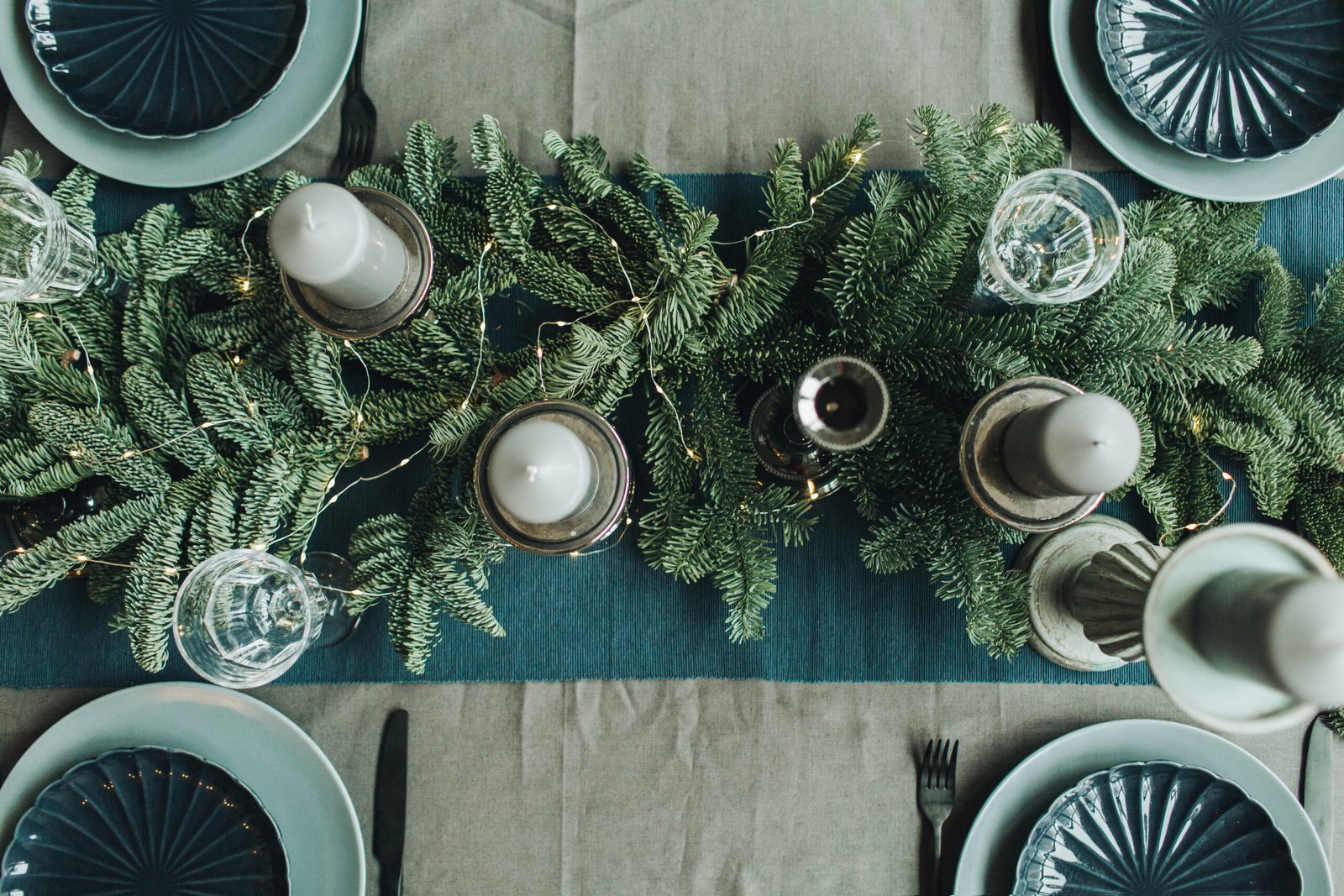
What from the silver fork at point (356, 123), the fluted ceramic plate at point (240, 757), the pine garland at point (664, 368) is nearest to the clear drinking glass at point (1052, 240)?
the pine garland at point (664, 368)

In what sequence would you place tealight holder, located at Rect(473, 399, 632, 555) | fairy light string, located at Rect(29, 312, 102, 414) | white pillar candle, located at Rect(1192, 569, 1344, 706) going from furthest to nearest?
fairy light string, located at Rect(29, 312, 102, 414) → tealight holder, located at Rect(473, 399, 632, 555) → white pillar candle, located at Rect(1192, 569, 1344, 706)

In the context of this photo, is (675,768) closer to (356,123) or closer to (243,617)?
(243,617)

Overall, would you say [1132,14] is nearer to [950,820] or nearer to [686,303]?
[686,303]

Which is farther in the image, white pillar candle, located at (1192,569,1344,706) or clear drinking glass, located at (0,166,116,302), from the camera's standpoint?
clear drinking glass, located at (0,166,116,302)

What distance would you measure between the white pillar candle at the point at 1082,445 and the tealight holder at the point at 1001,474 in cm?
3

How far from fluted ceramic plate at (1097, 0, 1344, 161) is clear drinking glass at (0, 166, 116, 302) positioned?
829mm

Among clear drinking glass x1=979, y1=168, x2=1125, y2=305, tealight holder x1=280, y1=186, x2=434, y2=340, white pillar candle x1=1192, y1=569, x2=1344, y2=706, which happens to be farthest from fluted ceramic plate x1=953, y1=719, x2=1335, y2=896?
tealight holder x1=280, y1=186, x2=434, y2=340

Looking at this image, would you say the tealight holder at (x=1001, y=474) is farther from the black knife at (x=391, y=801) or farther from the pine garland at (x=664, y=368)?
the black knife at (x=391, y=801)

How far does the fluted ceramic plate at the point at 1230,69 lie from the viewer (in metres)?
0.66

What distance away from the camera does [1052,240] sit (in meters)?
0.60

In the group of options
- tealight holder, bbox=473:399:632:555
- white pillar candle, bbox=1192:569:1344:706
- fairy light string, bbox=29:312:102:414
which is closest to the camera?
white pillar candle, bbox=1192:569:1344:706

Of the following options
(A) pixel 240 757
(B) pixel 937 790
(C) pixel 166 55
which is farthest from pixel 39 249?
(B) pixel 937 790

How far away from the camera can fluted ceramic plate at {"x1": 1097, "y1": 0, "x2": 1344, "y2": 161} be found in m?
0.66

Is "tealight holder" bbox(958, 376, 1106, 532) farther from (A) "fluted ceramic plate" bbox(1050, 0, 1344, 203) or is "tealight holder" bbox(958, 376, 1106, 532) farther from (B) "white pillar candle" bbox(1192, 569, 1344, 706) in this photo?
(A) "fluted ceramic plate" bbox(1050, 0, 1344, 203)
